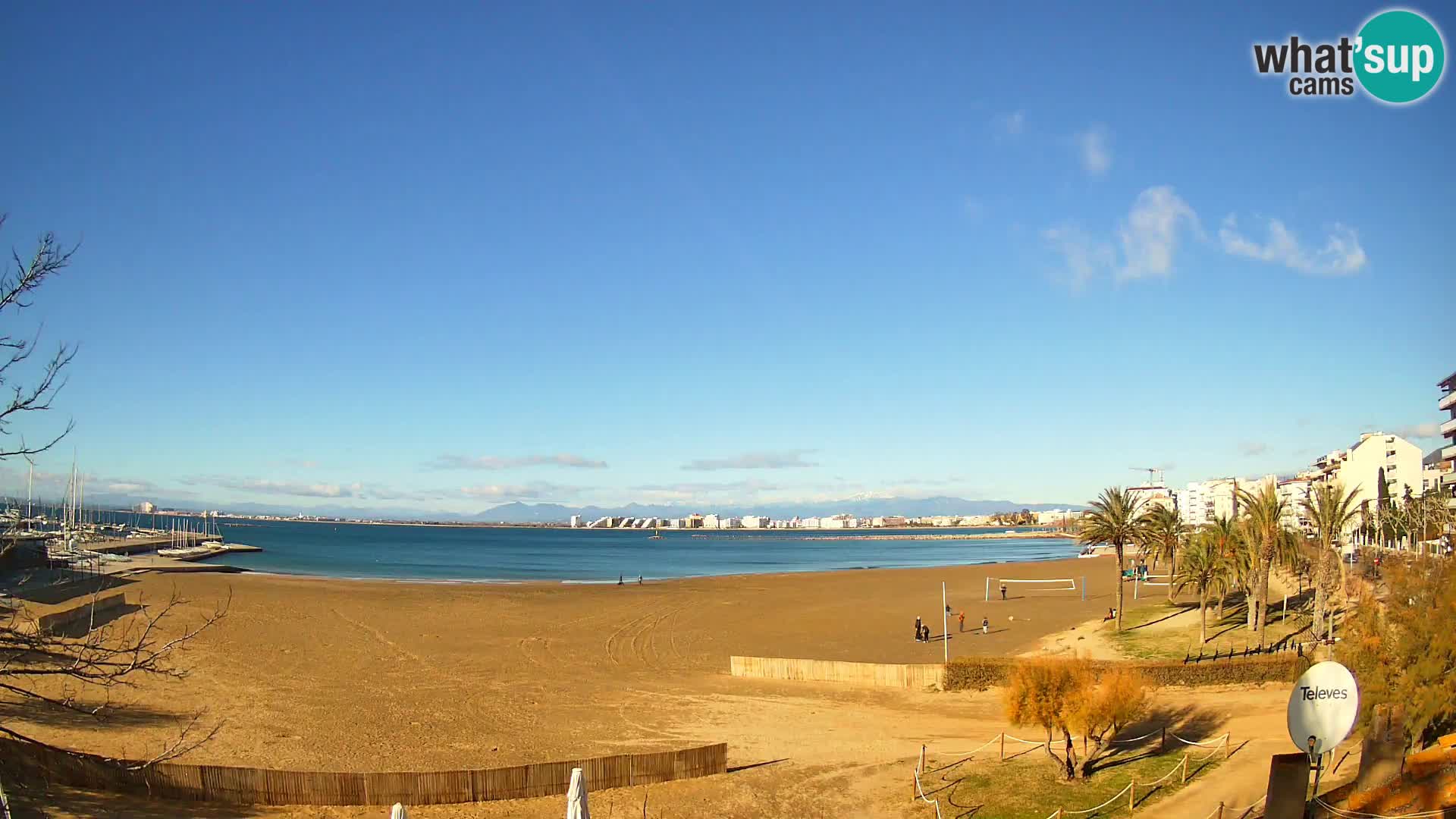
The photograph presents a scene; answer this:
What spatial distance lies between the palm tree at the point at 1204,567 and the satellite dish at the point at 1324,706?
22108 mm

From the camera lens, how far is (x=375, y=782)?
18781 millimetres

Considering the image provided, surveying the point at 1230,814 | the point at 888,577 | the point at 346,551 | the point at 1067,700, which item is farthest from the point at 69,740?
the point at 346,551

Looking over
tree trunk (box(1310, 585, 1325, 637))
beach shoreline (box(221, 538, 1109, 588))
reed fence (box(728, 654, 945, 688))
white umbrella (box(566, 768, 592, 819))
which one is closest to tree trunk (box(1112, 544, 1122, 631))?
tree trunk (box(1310, 585, 1325, 637))

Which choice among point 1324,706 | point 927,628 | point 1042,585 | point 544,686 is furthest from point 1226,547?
point 1042,585

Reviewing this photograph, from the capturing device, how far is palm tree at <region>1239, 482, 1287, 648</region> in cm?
3403

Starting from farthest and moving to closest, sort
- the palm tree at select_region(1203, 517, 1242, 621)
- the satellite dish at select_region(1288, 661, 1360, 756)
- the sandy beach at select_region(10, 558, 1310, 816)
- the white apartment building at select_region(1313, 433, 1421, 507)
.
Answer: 1. the white apartment building at select_region(1313, 433, 1421, 507)
2. the palm tree at select_region(1203, 517, 1242, 621)
3. the sandy beach at select_region(10, 558, 1310, 816)
4. the satellite dish at select_region(1288, 661, 1360, 756)

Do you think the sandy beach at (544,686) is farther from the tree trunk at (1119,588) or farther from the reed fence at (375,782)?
the tree trunk at (1119,588)

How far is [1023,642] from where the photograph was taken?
136 feet

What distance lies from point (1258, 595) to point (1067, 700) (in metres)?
19.0

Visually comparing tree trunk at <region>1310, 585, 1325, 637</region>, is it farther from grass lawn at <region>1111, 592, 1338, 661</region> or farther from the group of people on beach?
the group of people on beach

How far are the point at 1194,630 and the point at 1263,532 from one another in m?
6.38

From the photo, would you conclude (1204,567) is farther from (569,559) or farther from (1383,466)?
(569,559)

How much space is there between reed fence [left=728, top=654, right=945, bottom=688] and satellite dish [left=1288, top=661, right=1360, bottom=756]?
607 inches

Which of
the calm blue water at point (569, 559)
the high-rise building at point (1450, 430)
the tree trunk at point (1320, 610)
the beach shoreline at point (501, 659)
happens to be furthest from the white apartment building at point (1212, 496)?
the tree trunk at point (1320, 610)
